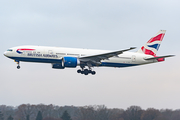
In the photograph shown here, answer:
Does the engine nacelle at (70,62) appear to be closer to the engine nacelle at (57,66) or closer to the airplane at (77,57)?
the airplane at (77,57)

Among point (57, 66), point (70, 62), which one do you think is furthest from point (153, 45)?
point (57, 66)

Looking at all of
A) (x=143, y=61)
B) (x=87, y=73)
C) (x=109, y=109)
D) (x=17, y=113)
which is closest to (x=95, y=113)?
(x=109, y=109)

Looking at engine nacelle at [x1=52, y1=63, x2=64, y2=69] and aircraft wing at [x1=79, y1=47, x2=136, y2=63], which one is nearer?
aircraft wing at [x1=79, y1=47, x2=136, y2=63]

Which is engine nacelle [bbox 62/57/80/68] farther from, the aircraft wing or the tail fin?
the tail fin

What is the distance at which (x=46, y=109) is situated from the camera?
A: 68.9 m

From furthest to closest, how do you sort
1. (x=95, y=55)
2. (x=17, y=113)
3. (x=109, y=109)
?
(x=17, y=113) → (x=109, y=109) → (x=95, y=55)

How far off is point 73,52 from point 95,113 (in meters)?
11.1

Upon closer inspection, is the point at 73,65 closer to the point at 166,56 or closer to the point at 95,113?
the point at 95,113

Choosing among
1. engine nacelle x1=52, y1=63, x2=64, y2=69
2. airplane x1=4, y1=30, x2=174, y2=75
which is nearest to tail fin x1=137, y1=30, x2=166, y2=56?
airplane x1=4, y1=30, x2=174, y2=75

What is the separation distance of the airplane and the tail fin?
192cm

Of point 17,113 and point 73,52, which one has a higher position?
point 73,52

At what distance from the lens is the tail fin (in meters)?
64.5

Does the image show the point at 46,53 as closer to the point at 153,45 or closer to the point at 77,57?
the point at 77,57

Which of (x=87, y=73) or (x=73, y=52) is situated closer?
(x=73, y=52)
